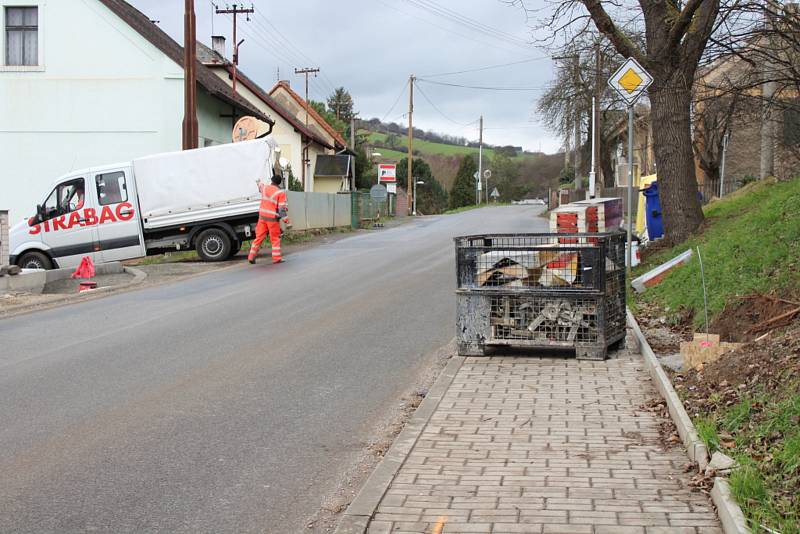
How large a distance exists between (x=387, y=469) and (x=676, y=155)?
12.0 meters

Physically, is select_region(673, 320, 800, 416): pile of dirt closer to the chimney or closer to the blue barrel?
the blue barrel

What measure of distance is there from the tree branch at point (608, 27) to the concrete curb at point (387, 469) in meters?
9.35

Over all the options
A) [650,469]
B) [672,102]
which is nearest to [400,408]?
[650,469]

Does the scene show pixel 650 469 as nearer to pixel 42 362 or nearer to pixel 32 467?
pixel 32 467

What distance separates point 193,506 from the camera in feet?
16.4

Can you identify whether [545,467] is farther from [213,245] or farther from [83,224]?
[83,224]

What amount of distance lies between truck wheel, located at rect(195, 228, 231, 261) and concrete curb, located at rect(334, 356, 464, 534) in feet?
47.8

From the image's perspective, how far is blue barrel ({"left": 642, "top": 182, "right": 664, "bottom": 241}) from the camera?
19.7 m

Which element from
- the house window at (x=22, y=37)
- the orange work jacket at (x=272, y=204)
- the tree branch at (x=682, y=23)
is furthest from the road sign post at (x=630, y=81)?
the house window at (x=22, y=37)

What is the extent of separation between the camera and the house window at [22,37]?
3162 cm

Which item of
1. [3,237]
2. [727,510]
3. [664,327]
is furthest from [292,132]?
[727,510]

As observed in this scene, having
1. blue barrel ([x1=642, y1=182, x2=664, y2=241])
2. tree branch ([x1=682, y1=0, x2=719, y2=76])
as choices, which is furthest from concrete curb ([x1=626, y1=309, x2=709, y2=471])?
blue barrel ([x1=642, y1=182, x2=664, y2=241])

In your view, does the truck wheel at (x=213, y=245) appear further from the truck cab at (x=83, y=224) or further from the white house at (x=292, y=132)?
the white house at (x=292, y=132)

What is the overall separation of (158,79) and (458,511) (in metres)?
29.3
